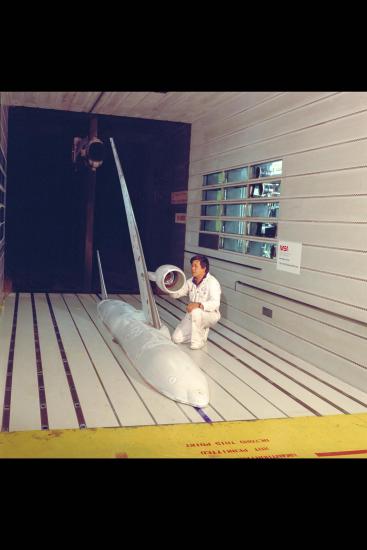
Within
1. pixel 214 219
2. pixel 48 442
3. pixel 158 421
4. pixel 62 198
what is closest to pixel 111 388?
pixel 158 421

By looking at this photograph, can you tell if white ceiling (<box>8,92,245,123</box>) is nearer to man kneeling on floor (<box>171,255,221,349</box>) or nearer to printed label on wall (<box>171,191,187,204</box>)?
printed label on wall (<box>171,191,187,204</box>)

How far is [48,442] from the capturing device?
2.88m

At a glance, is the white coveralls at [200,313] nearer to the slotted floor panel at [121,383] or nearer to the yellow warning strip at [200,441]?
the slotted floor panel at [121,383]

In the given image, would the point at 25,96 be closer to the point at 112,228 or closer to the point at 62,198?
the point at 62,198

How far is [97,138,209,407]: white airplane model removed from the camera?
3.77 meters

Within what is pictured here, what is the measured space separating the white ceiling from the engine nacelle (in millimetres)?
2165

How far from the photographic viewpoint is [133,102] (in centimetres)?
695

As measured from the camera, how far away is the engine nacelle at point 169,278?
5039mm

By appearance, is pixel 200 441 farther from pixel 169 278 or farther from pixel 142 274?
pixel 169 278

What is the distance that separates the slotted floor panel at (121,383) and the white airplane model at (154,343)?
8 centimetres

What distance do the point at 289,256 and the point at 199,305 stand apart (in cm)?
96

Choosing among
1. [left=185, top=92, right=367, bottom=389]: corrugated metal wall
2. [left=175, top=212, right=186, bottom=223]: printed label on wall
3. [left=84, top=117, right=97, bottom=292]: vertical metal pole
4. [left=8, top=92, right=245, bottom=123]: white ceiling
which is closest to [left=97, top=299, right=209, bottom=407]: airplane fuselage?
[left=185, top=92, right=367, bottom=389]: corrugated metal wall

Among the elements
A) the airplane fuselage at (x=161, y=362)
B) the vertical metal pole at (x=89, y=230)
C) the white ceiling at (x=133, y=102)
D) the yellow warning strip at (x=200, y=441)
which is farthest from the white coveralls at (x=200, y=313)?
the vertical metal pole at (x=89, y=230)

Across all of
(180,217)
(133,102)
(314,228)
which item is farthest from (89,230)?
(314,228)
